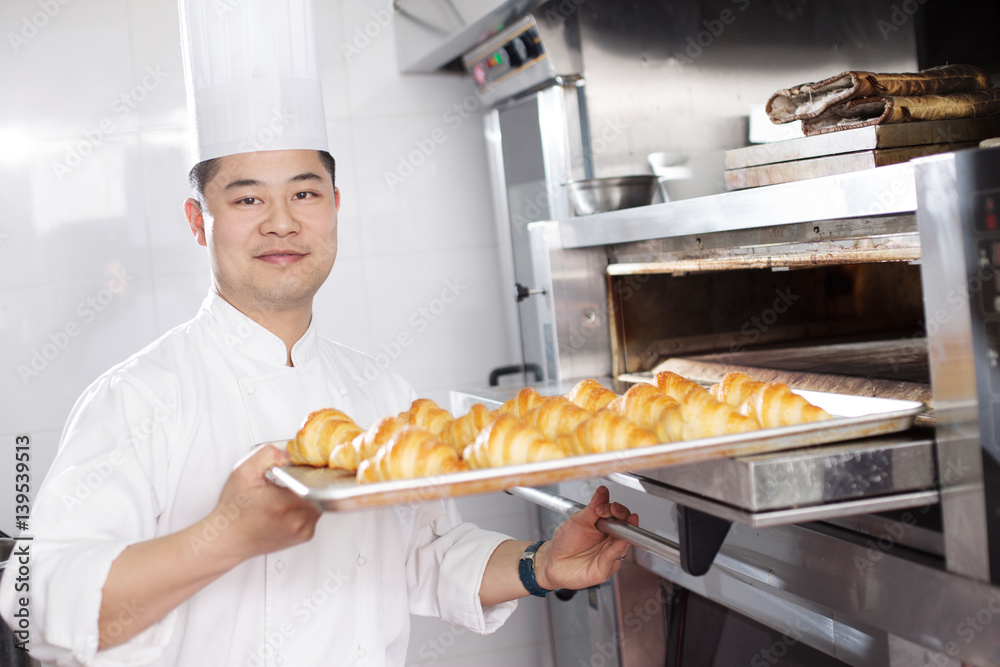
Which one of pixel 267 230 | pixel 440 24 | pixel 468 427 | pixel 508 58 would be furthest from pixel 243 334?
pixel 440 24

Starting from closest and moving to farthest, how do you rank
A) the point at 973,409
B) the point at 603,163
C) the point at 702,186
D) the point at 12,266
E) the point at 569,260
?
the point at 973,409 < the point at 569,260 < the point at 702,186 < the point at 603,163 < the point at 12,266

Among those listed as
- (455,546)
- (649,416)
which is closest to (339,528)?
(455,546)

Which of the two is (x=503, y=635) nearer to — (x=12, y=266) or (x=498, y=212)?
(x=498, y=212)

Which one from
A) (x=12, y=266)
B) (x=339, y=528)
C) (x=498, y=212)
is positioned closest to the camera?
(x=339, y=528)

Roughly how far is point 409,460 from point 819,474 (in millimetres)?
395

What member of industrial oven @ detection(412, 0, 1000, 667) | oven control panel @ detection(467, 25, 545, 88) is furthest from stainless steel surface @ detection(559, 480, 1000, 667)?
oven control panel @ detection(467, 25, 545, 88)

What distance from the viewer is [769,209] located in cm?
119

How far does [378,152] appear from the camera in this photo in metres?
2.73

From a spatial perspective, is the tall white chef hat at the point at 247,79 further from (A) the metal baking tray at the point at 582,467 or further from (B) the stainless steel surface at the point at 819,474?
(B) the stainless steel surface at the point at 819,474

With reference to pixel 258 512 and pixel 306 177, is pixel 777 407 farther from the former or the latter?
pixel 306 177

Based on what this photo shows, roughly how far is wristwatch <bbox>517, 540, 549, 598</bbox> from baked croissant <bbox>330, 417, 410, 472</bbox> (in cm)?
46

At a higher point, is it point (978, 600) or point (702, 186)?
point (702, 186)

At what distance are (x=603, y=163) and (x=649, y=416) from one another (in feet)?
3.89

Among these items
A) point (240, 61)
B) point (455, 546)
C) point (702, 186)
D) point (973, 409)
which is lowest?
point (455, 546)
